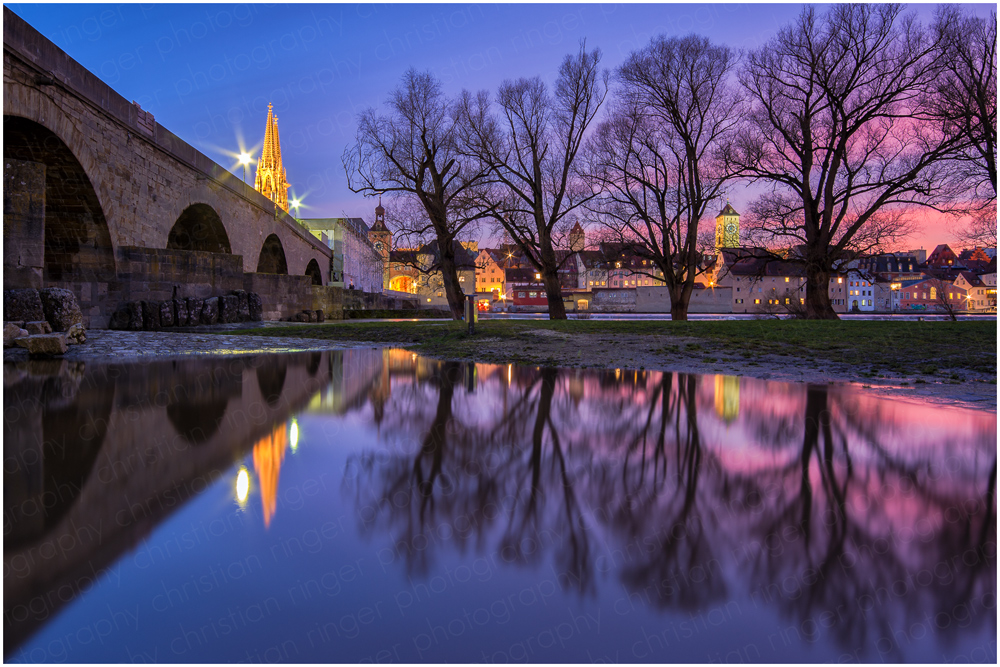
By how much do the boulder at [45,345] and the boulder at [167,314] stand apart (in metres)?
6.18

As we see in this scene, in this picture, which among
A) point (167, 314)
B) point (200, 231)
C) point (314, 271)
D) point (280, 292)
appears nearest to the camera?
point (167, 314)

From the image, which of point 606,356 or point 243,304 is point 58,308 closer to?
point 243,304

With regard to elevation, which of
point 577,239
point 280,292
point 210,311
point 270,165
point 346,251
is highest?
point 270,165

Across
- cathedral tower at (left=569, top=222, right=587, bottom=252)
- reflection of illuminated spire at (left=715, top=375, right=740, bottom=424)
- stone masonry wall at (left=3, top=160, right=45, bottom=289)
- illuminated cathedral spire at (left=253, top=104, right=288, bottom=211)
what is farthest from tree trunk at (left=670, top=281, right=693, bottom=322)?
illuminated cathedral spire at (left=253, top=104, right=288, bottom=211)

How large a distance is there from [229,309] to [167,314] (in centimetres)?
260

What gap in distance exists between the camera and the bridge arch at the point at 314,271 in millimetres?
47003

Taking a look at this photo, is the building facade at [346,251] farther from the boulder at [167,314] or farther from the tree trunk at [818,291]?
the tree trunk at [818,291]

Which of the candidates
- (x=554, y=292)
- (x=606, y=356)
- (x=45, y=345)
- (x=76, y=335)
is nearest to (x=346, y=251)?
(x=554, y=292)

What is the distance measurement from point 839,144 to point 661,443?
890 inches

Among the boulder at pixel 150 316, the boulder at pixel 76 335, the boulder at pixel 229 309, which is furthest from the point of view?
the boulder at pixel 229 309

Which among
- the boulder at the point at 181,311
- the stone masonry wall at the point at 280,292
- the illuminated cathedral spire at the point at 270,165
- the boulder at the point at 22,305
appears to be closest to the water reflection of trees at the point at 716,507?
the boulder at the point at 22,305

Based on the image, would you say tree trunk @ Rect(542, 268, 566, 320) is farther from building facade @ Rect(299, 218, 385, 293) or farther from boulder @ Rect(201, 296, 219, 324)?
building facade @ Rect(299, 218, 385, 293)

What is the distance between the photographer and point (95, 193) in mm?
13602

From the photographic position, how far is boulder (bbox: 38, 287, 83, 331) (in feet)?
33.9
